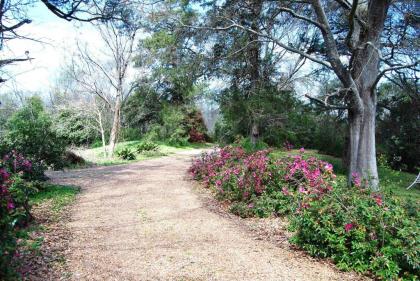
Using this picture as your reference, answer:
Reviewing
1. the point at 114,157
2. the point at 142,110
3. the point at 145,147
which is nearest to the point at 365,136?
the point at 114,157

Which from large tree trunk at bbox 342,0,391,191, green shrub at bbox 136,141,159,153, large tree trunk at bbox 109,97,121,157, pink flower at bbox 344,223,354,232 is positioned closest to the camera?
pink flower at bbox 344,223,354,232

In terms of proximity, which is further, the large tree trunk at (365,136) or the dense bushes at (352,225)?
the large tree trunk at (365,136)

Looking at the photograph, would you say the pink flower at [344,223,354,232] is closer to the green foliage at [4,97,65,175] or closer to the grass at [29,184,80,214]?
the grass at [29,184,80,214]

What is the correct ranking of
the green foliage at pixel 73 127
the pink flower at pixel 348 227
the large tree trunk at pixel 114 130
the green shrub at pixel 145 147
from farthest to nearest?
the green foliage at pixel 73 127
the green shrub at pixel 145 147
the large tree trunk at pixel 114 130
the pink flower at pixel 348 227

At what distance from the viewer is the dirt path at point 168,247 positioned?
3924 mm

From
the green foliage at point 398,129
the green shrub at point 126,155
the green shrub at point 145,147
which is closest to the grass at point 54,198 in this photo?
the green shrub at point 126,155

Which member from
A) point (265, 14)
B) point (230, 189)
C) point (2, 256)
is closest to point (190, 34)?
point (265, 14)

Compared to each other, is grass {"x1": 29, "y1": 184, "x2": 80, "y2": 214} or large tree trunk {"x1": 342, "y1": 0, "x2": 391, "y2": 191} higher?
large tree trunk {"x1": 342, "y1": 0, "x2": 391, "y2": 191}

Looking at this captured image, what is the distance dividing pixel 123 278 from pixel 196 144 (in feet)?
81.9

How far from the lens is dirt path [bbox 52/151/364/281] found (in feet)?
12.9

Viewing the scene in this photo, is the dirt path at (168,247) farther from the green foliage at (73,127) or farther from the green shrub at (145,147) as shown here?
the green foliage at (73,127)

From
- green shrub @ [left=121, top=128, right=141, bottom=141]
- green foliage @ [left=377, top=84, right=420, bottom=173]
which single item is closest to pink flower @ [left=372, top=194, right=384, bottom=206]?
green foliage @ [left=377, top=84, right=420, bottom=173]

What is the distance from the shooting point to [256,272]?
401cm

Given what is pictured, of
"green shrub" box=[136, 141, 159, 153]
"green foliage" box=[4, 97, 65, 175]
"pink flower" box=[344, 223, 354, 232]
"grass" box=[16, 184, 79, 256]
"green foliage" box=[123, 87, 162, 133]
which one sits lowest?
"grass" box=[16, 184, 79, 256]
